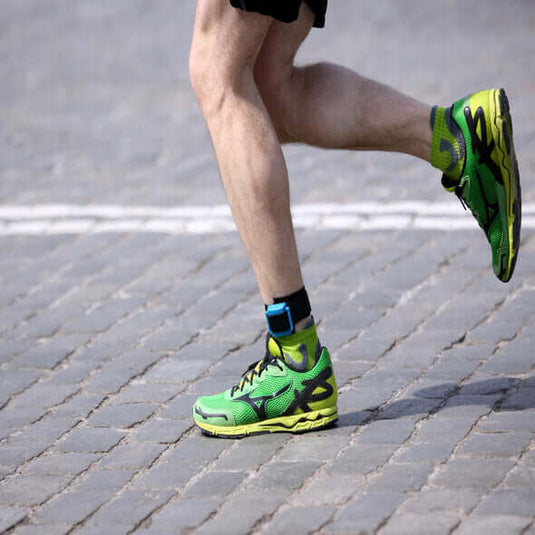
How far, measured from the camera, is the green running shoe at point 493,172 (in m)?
3.31

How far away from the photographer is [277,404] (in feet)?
10.5

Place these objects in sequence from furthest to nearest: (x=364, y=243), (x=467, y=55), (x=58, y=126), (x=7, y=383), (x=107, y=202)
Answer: (x=467, y=55)
(x=58, y=126)
(x=107, y=202)
(x=364, y=243)
(x=7, y=383)

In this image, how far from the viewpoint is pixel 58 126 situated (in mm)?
8109

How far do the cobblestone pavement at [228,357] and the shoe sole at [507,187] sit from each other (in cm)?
36

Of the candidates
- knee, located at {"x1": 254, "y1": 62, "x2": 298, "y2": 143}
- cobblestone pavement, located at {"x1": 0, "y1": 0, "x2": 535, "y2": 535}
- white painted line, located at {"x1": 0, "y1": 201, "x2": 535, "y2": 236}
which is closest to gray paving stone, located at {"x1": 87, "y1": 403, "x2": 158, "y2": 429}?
cobblestone pavement, located at {"x1": 0, "y1": 0, "x2": 535, "y2": 535}

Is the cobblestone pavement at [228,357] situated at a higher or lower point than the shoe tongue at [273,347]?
lower

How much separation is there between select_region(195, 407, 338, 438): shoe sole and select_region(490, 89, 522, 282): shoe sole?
2.13 ft

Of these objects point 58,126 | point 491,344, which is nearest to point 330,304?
point 491,344

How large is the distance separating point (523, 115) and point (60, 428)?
472 cm

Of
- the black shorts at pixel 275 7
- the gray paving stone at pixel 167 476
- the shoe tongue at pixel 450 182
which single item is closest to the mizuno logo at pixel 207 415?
the gray paving stone at pixel 167 476

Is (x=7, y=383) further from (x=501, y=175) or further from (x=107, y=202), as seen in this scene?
(x=107, y=202)

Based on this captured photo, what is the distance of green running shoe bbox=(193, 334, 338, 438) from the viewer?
10.5ft

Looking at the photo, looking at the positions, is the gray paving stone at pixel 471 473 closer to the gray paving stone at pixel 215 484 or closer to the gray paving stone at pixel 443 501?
the gray paving stone at pixel 443 501

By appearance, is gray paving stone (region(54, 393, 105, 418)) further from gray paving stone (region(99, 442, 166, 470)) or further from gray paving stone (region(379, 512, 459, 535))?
gray paving stone (region(379, 512, 459, 535))
